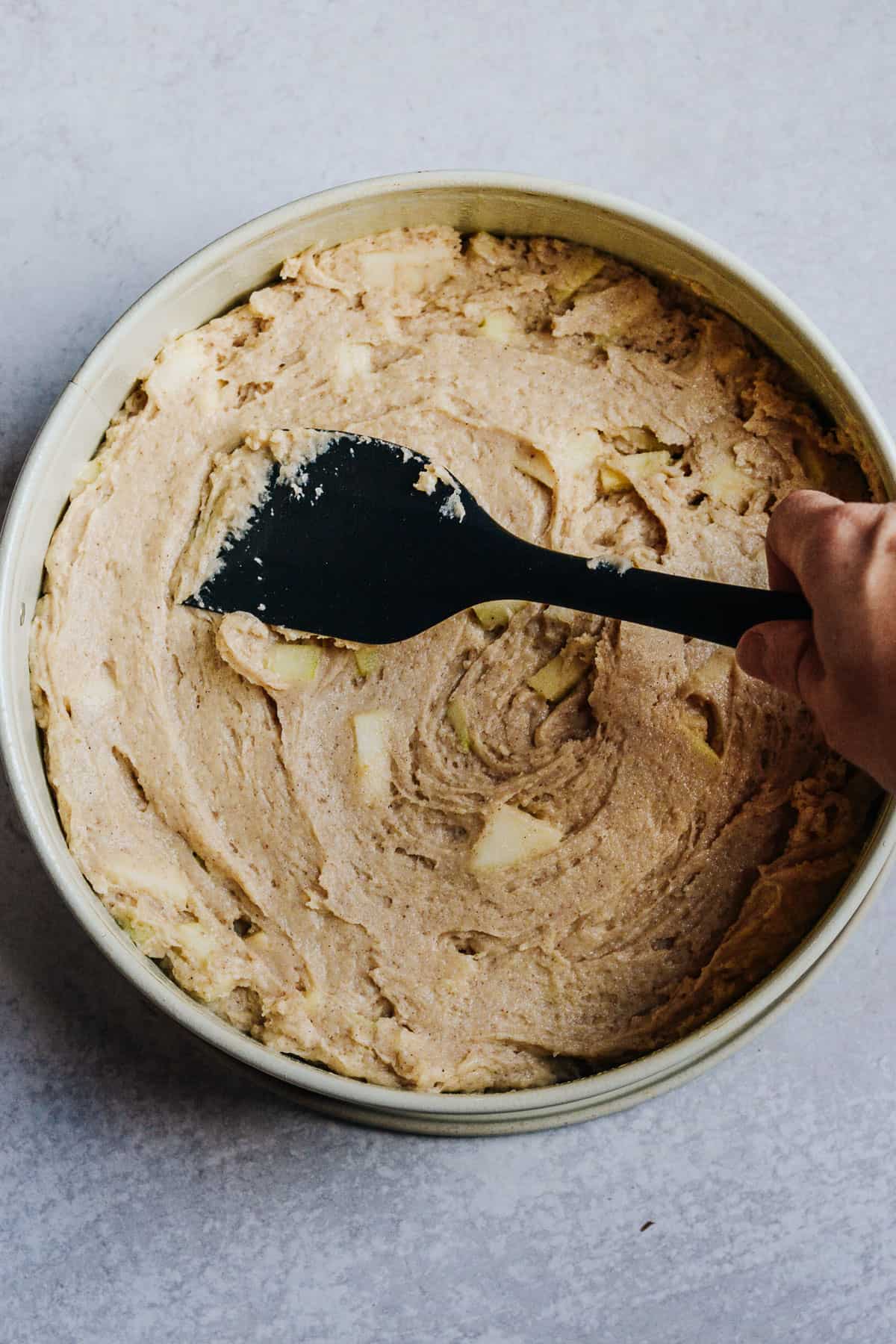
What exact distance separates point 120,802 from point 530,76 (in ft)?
4.56

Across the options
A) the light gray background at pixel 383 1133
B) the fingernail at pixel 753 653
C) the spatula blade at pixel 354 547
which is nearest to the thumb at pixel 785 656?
the fingernail at pixel 753 653

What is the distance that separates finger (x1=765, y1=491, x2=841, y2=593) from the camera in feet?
4.26

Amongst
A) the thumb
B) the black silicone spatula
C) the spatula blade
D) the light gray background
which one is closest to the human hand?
the thumb

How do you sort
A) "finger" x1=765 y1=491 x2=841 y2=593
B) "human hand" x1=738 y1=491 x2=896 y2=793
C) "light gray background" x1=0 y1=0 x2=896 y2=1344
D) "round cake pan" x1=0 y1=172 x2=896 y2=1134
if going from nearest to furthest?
1. "human hand" x1=738 y1=491 x2=896 y2=793
2. "finger" x1=765 y1=491 x2=841 y2=593
3. "round cake pan" x1=0 y1=172 x2=896 y2=1134
4. "light gray background" x1=0 y1=0 x2=896 y2=1344

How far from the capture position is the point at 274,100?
1912 millimetres

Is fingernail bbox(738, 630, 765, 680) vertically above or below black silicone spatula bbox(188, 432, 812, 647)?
above

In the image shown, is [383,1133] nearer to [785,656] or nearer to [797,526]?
[785,656]

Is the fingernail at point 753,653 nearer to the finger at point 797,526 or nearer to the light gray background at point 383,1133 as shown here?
the finger at point 797,526

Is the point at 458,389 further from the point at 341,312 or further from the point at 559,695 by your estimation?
the point at 559,695

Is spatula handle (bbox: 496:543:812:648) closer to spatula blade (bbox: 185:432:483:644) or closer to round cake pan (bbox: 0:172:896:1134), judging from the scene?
spatula blade (bbox: 185:432:483:644)

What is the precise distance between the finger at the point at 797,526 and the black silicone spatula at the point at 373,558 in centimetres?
25

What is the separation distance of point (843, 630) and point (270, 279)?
1.06 meters

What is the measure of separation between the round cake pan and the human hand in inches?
12.2

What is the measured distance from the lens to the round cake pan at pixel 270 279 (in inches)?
59.6
